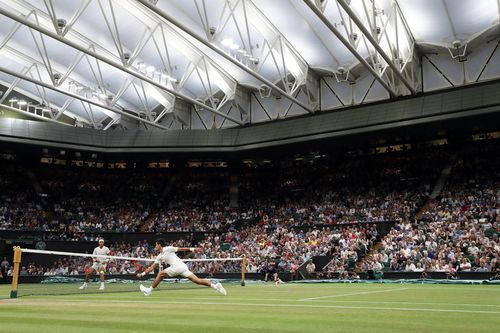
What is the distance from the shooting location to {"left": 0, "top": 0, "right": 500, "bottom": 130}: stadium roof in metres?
26.3

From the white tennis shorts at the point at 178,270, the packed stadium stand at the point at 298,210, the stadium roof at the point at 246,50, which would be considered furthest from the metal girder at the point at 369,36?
the white tennis shorts at the point at 178,270

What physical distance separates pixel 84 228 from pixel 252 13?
80.2ft

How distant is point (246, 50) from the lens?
3083cm

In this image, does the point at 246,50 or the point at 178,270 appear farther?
the point at 246,50

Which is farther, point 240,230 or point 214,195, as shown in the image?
point 214,195

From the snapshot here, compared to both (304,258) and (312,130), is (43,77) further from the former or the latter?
(304,258)

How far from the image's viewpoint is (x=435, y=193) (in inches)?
1384

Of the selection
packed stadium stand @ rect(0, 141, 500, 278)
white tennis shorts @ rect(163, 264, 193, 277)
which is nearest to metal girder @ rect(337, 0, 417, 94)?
packed stadium stand @ rect(0, 141, 500, 278)

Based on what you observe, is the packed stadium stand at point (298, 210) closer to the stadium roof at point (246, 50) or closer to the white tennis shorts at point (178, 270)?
the stadium roof at point (246, 50)

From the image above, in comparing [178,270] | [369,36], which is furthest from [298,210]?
[178,270]

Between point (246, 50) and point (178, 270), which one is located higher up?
point (246, 50)

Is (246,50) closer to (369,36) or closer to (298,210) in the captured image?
(369,36)

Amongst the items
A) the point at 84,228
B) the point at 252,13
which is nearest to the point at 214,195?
the point at 84,228

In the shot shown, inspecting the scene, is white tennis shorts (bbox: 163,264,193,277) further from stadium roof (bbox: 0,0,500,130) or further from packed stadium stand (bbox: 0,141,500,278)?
packed stadium stand (bbox: 0,141,500,278)
